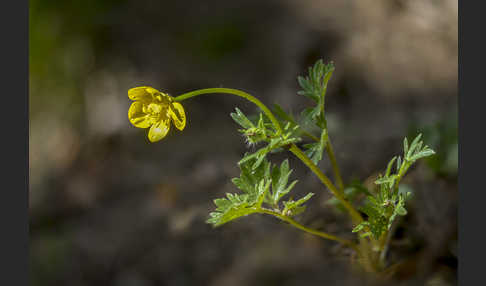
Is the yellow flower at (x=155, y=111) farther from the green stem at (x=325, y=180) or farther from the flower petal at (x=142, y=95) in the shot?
the green stem at (x=325, y=180)

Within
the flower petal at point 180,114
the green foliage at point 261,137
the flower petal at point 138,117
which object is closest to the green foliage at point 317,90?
the green foliage at point 261,137

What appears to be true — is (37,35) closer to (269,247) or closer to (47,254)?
(47,254)

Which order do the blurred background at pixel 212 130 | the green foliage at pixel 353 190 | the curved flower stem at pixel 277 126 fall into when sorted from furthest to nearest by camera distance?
1. the blurred background at pixel 212 130
2. the green foliage at pixel 353 190
3. the curved flower stem at pixel 277 126

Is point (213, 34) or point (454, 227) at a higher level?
point (213, 34)

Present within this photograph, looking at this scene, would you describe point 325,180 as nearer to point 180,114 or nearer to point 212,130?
point 180,114

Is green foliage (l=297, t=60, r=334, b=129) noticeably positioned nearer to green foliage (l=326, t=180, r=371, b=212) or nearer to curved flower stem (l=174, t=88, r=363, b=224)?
curved flower stem (l=174, t=88, r=363, b=224)

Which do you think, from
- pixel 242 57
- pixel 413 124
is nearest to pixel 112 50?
pixel 242 57
